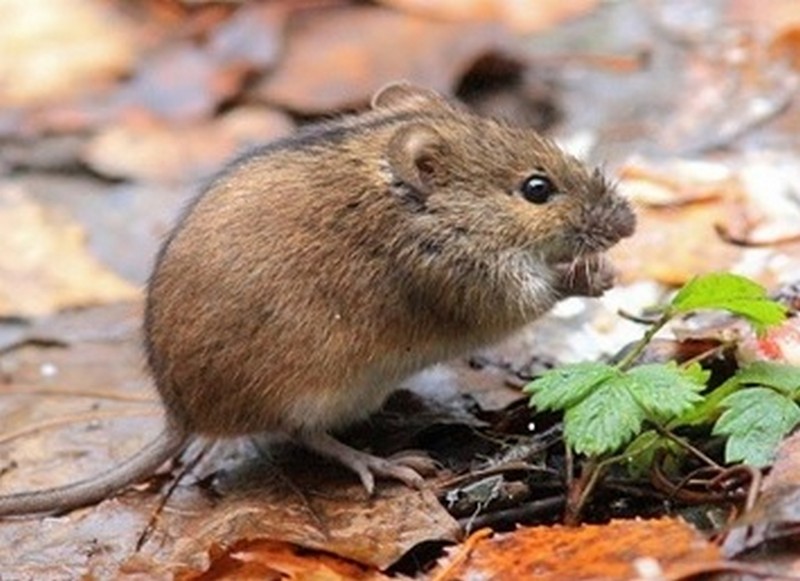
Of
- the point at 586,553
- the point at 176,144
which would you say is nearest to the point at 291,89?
the point at 176,144

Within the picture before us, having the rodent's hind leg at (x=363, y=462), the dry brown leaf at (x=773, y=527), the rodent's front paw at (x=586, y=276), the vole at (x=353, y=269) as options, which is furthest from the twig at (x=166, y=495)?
the dry brown leaf at (x=773, y=527)

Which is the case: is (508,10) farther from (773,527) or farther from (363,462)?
(773,527)

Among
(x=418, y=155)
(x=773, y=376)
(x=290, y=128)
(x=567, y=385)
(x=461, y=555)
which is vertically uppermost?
(x=418, y=155)

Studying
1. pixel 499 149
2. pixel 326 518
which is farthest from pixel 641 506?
pixel 499 149

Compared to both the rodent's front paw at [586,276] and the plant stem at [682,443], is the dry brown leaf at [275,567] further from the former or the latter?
the rodent's front paw at [586,276]

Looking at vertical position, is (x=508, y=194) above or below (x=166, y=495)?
above

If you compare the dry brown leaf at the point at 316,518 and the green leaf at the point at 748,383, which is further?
the dry brown leaf at the point at 316,518
